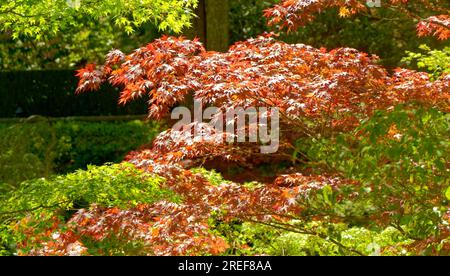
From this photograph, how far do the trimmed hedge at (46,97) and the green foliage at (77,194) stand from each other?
10667 mm

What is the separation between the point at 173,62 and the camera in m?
6.85

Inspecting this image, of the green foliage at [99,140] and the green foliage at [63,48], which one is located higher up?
the green foliage at [63,48]

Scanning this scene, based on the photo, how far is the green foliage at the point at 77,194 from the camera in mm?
6309

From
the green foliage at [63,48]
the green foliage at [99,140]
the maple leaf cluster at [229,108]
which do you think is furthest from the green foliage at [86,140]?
the maple leaf cluster at [229,108]

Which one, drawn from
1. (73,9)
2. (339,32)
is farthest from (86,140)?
(73,9)

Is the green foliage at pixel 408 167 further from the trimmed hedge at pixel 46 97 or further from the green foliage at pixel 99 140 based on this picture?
the trimmed hedge at pixel 46 97

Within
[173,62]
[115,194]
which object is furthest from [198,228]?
[173,62]

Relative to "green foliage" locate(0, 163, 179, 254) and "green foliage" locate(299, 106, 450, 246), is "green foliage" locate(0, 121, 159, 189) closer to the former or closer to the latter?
"green foliage" locate(0, 163, 179, 254)

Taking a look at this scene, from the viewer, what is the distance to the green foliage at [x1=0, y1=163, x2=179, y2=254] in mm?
6309

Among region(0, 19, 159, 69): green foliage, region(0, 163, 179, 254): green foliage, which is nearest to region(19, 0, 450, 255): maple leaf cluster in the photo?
region(0, 163, 179, 254): green foliage

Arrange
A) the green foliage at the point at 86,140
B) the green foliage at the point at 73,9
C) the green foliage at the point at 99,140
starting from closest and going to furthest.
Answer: the green foliage at the point at 73,9 → the green foliage at the point at 86,140 → the green foliage at the point at 99,140

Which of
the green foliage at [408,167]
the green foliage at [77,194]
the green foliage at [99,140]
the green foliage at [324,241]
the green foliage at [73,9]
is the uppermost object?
the green foliage at [73,9]

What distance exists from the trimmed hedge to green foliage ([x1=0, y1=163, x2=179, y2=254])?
1067 cm
